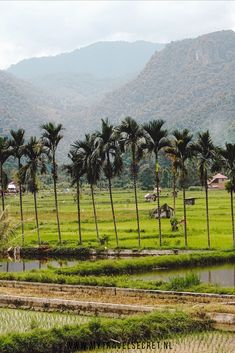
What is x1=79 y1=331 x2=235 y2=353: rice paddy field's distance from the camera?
717 inches

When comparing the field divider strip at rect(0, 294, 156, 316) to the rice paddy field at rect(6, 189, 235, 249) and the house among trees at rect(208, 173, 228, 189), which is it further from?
the house among trees at rect(208, 173, 228, 189)

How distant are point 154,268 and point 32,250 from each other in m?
15.6

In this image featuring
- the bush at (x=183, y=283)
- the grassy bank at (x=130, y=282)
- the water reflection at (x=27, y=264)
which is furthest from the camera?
the water reflection at (x=27, y=264)

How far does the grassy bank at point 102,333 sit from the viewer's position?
18.3 metres

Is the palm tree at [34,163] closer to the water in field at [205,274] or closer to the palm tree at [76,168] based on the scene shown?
the palm tree at [76,168]

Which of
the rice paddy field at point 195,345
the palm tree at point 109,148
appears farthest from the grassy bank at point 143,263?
the rice paddy field at point 195,345

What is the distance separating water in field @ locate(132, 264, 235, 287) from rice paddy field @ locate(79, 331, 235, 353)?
1212 cm

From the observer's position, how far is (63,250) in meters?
Answer: 50.1

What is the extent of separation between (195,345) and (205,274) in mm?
17319

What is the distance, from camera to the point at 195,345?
18906 mm

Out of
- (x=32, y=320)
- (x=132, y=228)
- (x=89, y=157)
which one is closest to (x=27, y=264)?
(x=89, y=157)

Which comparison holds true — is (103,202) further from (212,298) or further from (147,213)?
(212,298)

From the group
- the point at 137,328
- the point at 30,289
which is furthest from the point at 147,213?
the point at 137,328

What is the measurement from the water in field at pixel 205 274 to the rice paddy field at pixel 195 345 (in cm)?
1212
